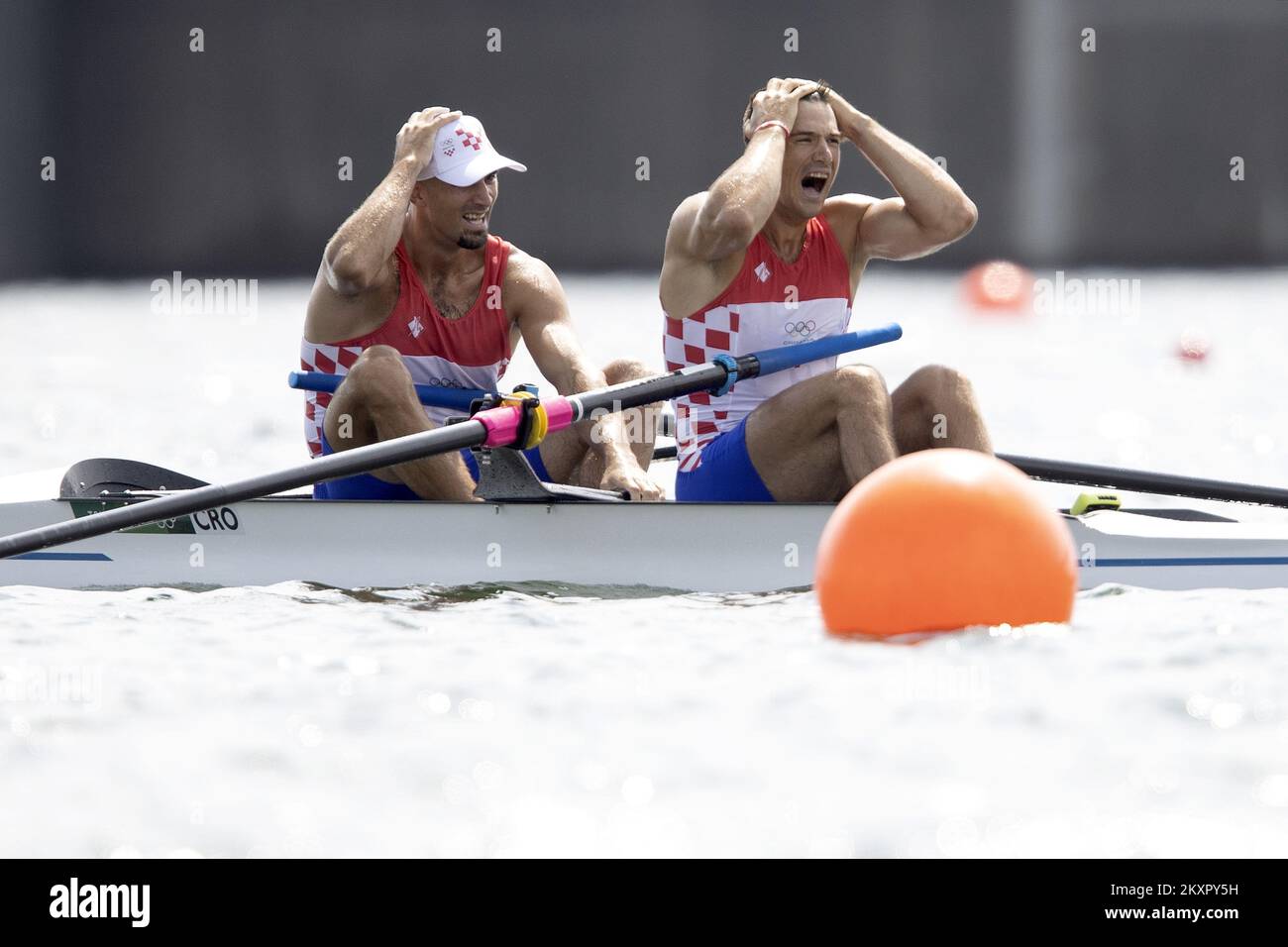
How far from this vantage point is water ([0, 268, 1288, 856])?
285 centimetres

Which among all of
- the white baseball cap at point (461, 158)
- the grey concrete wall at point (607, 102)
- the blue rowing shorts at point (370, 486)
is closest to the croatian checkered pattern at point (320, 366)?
the blue rowing shorts at point (370, 486)

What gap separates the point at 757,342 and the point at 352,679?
174 centimetres

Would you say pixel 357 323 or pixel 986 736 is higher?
pixel 357 323

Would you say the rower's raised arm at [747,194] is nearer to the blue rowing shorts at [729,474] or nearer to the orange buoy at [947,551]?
the blue rowing shorts at [729,474]

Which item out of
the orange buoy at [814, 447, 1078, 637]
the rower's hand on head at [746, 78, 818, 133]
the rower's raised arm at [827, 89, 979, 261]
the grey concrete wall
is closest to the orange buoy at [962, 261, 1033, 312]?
the grey concrete wall

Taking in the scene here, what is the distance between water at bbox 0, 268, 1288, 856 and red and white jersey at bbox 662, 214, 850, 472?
0.69m

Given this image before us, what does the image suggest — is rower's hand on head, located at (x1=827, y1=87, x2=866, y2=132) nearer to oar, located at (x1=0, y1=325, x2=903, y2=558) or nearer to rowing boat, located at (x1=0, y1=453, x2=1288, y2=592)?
oar, located at (x1=0, y1=325, x2=903, y2=558)

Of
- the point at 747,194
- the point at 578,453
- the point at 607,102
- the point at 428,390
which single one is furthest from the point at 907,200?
the point at 607,102

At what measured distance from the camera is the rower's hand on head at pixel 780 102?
491 cm

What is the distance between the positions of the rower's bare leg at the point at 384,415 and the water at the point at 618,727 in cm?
42
